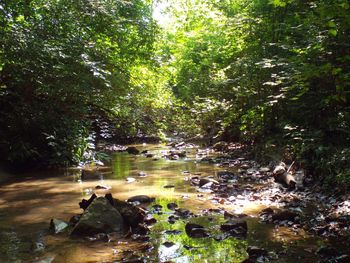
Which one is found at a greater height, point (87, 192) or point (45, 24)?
point (45, 24)

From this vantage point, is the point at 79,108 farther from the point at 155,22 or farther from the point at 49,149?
the point at 155,22

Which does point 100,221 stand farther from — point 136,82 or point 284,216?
point 136,82

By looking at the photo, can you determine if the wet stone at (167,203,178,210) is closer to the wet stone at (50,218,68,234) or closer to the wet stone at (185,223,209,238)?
the wet stone at (185,223,209,238)

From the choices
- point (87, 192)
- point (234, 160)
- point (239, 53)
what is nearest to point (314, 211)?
point (87, 192)

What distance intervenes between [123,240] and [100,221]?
50 cm

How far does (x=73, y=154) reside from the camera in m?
11.7

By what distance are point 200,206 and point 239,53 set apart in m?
9.25

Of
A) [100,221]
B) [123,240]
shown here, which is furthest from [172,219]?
[100,221]

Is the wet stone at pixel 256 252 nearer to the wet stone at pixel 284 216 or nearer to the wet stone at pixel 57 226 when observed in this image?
the wet stone at pixel 284 216

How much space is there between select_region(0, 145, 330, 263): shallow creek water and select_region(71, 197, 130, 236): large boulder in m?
0.27

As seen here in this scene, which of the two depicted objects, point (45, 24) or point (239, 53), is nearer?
point (45, 24)

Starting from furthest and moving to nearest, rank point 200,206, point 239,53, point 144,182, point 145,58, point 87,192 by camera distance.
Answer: point 239,53, point 145,58, point 144,182, point 87,192, point 200,206

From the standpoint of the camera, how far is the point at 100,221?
5.17 m

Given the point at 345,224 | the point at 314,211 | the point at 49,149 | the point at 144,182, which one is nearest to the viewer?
the point at 345,224
